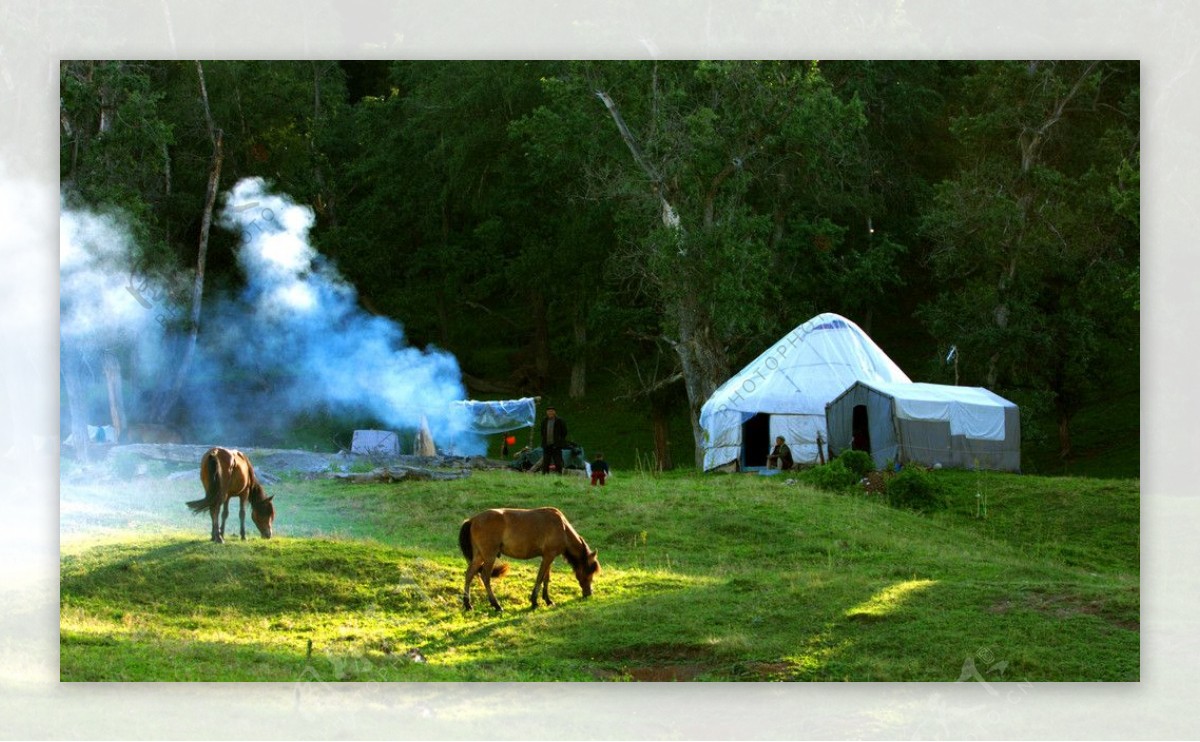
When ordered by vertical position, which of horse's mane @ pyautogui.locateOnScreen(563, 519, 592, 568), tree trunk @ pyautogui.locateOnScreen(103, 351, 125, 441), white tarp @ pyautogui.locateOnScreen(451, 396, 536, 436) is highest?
tree trunk @ pyautogui.locateOnScreen(103, 351, 125, 441)

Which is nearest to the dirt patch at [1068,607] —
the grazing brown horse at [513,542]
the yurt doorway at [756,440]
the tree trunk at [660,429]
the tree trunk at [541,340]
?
the grazing brown horse at [513,542]

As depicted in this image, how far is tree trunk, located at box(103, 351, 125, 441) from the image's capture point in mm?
22812

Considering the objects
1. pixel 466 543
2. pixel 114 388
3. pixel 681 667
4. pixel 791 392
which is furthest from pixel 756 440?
pixel 681 667

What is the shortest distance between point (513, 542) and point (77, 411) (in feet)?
30.6

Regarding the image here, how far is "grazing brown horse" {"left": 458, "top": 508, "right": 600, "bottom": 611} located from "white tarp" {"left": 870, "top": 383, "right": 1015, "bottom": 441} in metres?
12.3

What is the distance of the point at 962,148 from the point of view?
35219 mm

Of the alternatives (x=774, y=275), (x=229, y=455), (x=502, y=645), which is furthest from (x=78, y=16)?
(x=774, y=275)

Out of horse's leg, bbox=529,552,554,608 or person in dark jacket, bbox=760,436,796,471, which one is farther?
person in dark jacket, bbox=760,436,796,471

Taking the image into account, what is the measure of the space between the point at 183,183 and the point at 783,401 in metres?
10.6

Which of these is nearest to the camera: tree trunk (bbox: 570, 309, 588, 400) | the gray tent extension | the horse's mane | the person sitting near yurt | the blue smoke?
the horse's mane

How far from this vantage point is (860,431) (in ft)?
88.4

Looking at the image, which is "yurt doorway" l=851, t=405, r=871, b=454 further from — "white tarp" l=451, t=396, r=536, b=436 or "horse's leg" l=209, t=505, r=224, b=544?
"horse's leg" l=209, t=505, r=224, b=544

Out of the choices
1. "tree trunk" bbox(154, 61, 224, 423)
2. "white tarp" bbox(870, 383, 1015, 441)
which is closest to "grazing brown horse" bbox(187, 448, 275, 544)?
"tree trunk" bbox(154, 61, 224, 423)

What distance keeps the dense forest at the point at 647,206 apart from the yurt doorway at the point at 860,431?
10.6 feet
